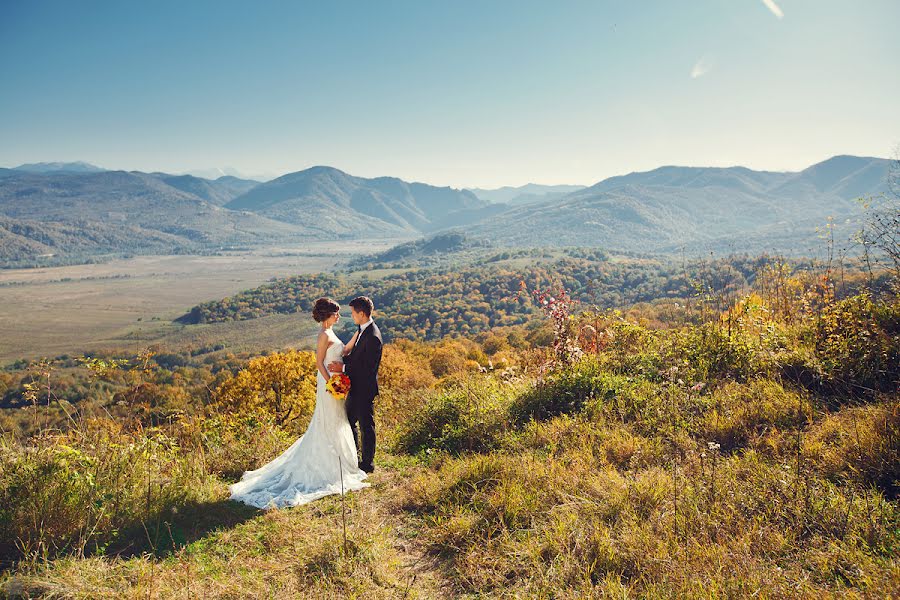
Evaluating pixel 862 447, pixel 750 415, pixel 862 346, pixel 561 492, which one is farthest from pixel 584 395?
pixel 862 346

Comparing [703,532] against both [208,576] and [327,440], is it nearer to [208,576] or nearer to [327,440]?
[208,576]

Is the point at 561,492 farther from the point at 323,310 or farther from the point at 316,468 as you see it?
the point at 323,310

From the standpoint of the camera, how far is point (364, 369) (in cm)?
588

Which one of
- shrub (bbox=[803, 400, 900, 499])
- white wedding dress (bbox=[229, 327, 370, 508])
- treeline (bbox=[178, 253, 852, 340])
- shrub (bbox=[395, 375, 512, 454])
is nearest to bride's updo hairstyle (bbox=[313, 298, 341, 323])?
white wedding dress (bbox=[229, 327, 370, 508])

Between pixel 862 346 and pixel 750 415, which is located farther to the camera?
pixel 862 346

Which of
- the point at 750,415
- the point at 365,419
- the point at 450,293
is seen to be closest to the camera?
the point at 750,415

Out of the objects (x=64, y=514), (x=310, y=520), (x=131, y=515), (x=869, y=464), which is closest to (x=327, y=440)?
(x=310, y=520)

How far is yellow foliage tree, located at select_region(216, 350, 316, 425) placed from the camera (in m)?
23.0

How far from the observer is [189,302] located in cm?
19988

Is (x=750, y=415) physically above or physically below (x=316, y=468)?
above

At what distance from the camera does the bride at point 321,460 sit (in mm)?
5316

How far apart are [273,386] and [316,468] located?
21.0 metres

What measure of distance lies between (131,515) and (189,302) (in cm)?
22749

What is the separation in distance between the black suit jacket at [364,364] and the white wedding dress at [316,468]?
222mm
